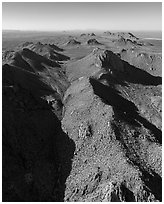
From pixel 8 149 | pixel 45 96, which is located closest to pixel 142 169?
pixel 8 149

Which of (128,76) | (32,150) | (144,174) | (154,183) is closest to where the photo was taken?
(144,174)

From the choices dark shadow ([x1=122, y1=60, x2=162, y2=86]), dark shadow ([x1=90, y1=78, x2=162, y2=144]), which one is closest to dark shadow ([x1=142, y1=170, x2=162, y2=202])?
dark shadow ([x1=90, y1=78, x2=162, y2=144])

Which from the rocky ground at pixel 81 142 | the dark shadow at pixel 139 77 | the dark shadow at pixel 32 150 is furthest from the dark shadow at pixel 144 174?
the dark shadow at pixel 139 77

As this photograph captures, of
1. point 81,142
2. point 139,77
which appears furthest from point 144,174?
point 139,77

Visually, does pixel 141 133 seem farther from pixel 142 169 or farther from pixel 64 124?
pixel 64 124

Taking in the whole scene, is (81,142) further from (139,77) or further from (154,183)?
(139,77)

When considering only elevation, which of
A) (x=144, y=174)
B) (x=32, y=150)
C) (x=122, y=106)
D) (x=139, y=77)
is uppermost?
(x=139, y=77)

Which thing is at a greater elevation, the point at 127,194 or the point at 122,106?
the point at 122,106
